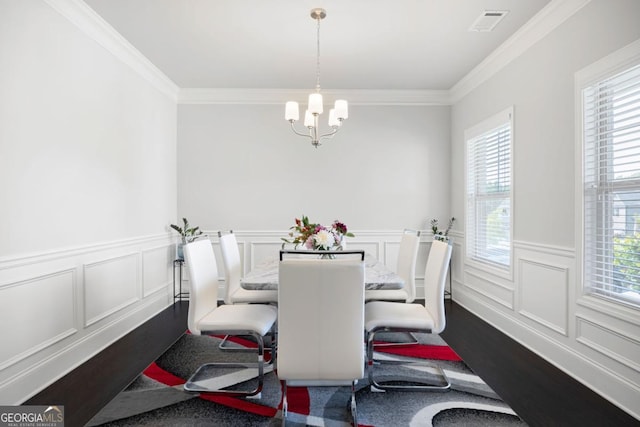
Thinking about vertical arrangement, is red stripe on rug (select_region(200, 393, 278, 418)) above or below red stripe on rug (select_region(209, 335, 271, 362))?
above

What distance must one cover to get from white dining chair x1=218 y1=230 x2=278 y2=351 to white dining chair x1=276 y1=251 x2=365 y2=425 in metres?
1.07

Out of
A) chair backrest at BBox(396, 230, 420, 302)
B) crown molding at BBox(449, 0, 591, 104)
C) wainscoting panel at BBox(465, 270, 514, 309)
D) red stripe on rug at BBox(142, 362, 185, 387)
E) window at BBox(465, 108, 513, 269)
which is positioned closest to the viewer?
red stripe on rug at BBox(142, 362, 185, 387)

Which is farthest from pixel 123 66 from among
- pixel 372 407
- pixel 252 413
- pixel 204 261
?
pixel 372 407

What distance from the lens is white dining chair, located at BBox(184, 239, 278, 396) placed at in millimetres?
2424

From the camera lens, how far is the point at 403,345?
339cm

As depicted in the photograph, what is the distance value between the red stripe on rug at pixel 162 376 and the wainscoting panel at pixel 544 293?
2.76 m

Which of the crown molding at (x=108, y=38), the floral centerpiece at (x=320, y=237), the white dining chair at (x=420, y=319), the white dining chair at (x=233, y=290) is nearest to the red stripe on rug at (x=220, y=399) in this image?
the white dining chair at (x=233, y=290)

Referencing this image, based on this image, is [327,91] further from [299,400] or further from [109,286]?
[299,400]

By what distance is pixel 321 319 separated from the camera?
1.96m

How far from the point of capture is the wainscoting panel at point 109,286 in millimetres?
3083

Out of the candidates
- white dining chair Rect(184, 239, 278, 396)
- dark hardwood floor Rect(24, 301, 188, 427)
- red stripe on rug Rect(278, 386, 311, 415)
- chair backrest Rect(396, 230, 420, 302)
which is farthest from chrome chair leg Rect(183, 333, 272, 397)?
chair backrest Rect(396, 230, 420, 302)

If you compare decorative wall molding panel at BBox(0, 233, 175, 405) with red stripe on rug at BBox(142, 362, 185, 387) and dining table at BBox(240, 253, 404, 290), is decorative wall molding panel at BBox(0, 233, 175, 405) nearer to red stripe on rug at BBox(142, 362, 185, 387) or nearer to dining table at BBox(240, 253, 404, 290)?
red stripe on rug at BBox(142, 362, 185, 387)

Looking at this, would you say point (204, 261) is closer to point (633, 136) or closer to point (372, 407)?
point (372, 407)

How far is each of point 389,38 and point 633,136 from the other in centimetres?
203
